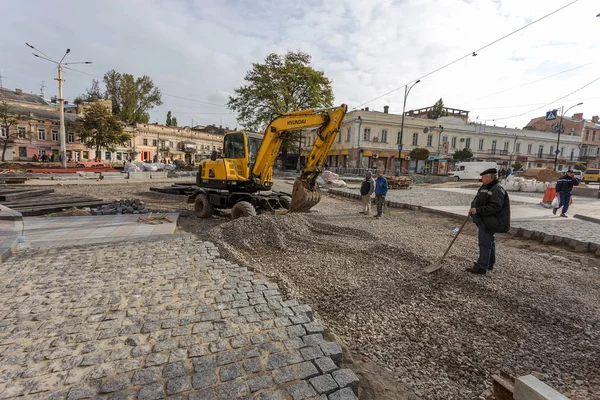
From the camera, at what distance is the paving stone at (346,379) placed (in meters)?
2.38

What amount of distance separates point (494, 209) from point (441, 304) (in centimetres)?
198

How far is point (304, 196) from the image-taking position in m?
8.17

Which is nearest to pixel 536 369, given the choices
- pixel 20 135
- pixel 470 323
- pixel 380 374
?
pixel 470 323

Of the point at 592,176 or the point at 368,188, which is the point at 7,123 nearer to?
the point at 368,188

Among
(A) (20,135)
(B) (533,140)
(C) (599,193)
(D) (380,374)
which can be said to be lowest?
(D) (380,374)

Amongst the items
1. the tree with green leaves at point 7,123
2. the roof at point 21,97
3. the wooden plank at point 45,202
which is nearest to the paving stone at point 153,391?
the wooden plank at point 45,202

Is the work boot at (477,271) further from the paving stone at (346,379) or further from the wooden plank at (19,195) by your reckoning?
the wooden plank at (19,195)

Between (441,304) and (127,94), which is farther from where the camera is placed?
(127,94)

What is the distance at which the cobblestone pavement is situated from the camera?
230 centimetres

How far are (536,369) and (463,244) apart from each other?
4.68 m

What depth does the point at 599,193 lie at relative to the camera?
18234 mm

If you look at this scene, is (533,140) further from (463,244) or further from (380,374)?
(380,374)

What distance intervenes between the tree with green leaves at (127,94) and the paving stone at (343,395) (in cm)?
5318

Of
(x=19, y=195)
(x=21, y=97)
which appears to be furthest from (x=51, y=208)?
(x=21, y=97)
